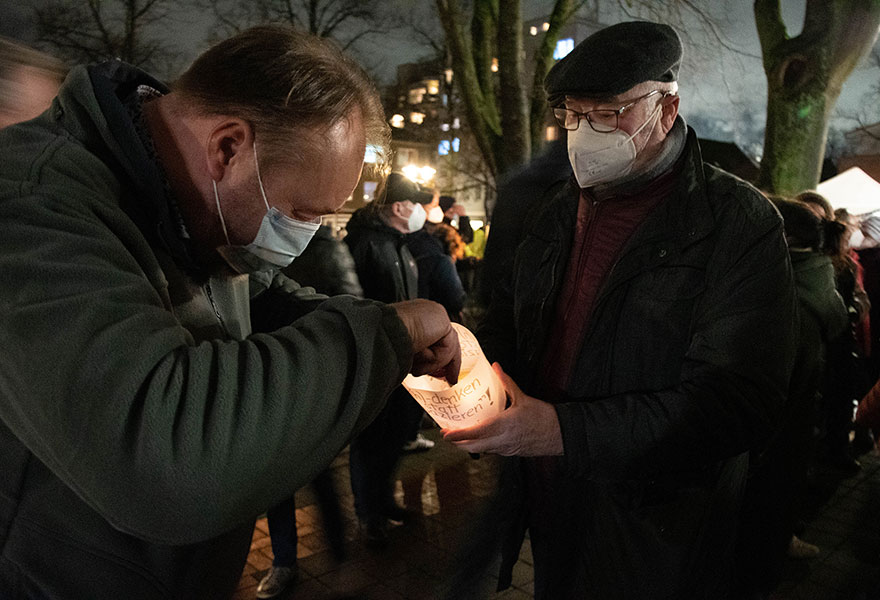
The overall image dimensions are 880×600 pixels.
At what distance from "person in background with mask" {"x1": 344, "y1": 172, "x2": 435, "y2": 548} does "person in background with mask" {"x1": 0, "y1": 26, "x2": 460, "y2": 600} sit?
3352mm

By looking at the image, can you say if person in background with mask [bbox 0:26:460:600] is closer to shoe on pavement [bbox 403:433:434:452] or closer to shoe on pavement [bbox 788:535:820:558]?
shoe on pavement [bbox 788:535:820:558]

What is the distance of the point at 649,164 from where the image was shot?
2.16 metres

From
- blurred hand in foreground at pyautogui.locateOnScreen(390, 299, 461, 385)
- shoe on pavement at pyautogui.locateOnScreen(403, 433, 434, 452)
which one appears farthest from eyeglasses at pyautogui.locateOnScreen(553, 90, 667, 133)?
shoe on pavement at pyautogui.locateOnScreen(403, 433, 434, 452)

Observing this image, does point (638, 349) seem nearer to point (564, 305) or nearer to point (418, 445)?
point (564, 305)

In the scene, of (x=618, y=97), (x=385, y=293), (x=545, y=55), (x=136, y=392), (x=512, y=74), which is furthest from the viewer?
(x=545, y=55)

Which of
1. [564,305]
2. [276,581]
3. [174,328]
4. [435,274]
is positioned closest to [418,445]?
[435,274]

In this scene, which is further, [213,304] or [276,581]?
[276,581]

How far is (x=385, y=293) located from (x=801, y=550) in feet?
11.8

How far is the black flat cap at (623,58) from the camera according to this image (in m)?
2.03

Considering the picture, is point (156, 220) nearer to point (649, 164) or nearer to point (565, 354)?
point (565, 354)

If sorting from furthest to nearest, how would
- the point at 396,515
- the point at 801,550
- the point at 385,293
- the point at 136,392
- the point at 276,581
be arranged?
1. the point at 385,293
2. the point at 396,515
3. the point at 801,550
4. the point at 276,581
5. the point at 136,392

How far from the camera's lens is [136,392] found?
0.83 m

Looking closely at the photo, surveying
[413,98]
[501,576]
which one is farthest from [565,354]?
[413,98]

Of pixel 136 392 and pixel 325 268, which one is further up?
pixel 136 392
